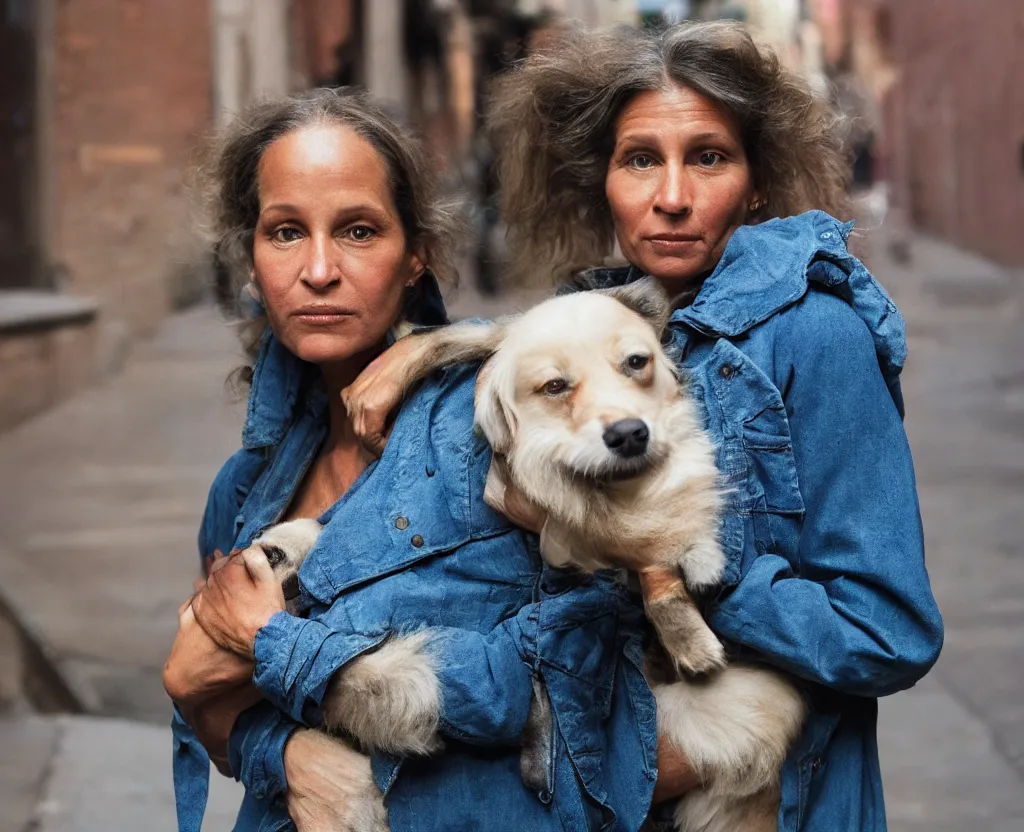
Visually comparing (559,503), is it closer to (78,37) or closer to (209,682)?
(209,682)

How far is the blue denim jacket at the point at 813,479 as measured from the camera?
157 cm

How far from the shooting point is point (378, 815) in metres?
1.68

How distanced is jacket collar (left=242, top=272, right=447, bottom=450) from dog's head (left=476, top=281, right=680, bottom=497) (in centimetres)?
41

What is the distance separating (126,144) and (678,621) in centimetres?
658

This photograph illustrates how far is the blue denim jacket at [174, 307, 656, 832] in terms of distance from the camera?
1613 millimetres

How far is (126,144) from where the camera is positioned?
24.1ft

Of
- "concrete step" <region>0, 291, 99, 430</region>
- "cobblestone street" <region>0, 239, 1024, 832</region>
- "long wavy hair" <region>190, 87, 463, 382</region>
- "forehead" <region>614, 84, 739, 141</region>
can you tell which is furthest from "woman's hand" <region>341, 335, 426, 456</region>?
"concrete step" <region>0, 291, 99, 430</region>

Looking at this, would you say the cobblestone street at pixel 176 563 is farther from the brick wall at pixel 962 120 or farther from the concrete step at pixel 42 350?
the brick wall at pixel 962 120

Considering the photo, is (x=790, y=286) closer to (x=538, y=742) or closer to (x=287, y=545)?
(x=538, y=742)

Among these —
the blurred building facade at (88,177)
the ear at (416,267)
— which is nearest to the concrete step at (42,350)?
the blurred building facade at (88,177)

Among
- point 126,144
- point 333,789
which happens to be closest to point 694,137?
point 333,789

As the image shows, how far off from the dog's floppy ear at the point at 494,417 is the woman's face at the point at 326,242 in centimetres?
30

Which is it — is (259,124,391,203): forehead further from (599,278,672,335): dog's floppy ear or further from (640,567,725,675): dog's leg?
(640,567,725,675): dog's leg

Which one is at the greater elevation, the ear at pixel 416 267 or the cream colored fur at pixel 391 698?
the ear at pixel 416 267
